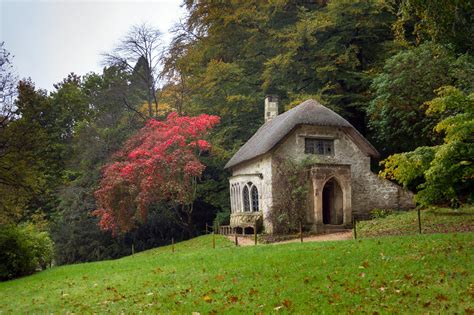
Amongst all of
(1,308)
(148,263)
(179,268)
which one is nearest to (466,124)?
(179,268)

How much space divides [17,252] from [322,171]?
45.1ft

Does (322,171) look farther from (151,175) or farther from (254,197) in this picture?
(151,175)

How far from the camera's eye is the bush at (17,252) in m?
19.5

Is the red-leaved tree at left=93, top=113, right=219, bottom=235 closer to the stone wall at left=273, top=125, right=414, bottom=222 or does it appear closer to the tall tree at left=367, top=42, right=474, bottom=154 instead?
the stone wall at left=273, top=125, right=414, bottom=222

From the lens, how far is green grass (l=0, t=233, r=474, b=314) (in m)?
8.69

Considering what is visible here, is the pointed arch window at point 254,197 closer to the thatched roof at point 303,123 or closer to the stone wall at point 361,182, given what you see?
the thatched roof at point 303,123

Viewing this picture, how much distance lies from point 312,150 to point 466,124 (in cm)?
1217

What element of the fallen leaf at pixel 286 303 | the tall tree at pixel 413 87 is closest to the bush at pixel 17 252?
the fallen leaf at pixel 286 303

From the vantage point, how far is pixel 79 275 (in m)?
16.6

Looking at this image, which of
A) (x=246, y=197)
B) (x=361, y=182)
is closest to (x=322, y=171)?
(x=361, y=182)

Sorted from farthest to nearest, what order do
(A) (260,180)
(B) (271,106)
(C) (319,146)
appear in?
(B) (271,106) → (A) (260,180) → (C) (319,146)

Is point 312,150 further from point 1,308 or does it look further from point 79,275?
point 1,308

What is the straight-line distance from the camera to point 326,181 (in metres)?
22.6

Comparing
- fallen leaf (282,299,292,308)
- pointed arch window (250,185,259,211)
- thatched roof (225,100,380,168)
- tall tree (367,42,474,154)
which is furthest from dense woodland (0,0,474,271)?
fallen leaf (282,299,292,308)
